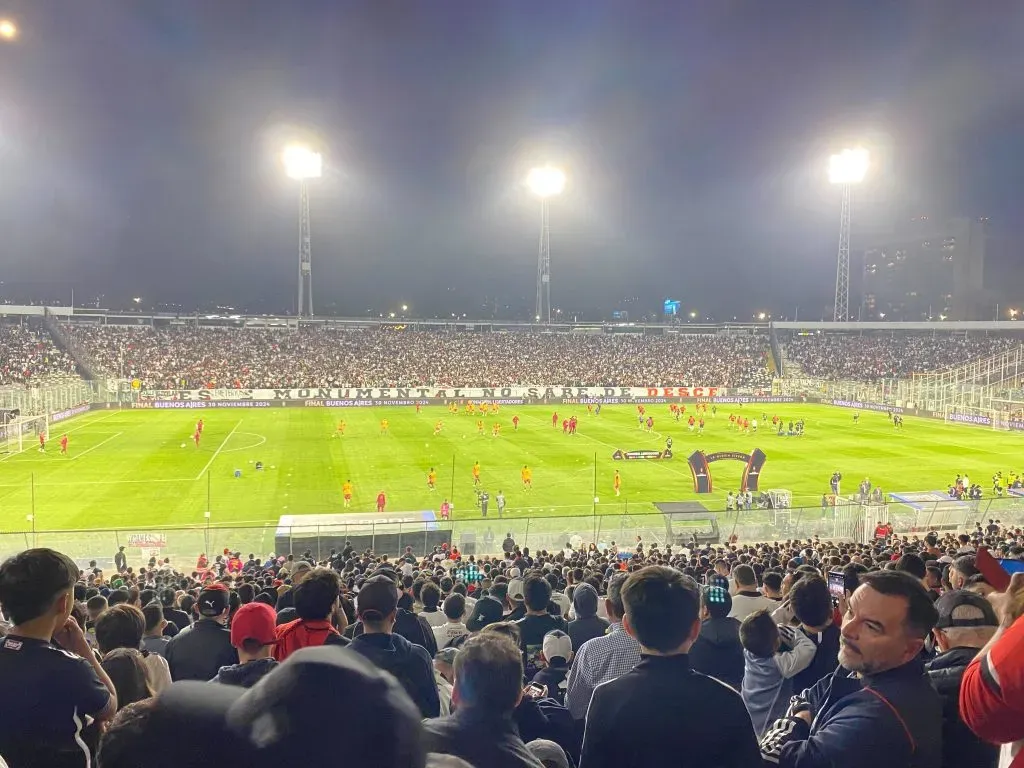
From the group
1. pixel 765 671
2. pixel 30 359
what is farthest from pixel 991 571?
pixel 30 359

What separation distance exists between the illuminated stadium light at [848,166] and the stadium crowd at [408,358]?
25189 mm

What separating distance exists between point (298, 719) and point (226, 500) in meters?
31.7

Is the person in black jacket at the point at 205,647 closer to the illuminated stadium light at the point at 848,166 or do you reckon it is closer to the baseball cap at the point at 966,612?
the baseball cap at the point at 966,612

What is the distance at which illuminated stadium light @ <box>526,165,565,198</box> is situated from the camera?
87.8 metres

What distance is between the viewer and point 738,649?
18.5ft

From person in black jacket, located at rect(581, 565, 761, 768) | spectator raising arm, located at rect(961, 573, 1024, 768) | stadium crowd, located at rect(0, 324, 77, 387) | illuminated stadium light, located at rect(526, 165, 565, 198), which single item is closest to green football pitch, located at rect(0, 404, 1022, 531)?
stadium crowd, located at rect(0, 324, 77, 387)

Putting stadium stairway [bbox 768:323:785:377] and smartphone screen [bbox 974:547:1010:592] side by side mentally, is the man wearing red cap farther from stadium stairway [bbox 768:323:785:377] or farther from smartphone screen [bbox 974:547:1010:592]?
stadium stairway [bbox 768:323:785:377]

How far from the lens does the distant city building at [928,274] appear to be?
13188 centimetres

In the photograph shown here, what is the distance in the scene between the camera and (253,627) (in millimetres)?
4602

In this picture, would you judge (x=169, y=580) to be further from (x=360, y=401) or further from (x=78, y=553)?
(x=360, y=401)

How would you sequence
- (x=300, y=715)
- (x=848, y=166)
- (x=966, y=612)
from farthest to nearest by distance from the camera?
(x=848, y=166) < (x=966, y=612) < (x=300, y=715)

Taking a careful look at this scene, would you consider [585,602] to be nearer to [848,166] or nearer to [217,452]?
[217,452]

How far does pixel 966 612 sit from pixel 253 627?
428cm

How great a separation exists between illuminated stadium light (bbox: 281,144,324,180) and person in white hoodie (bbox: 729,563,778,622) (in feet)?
264
